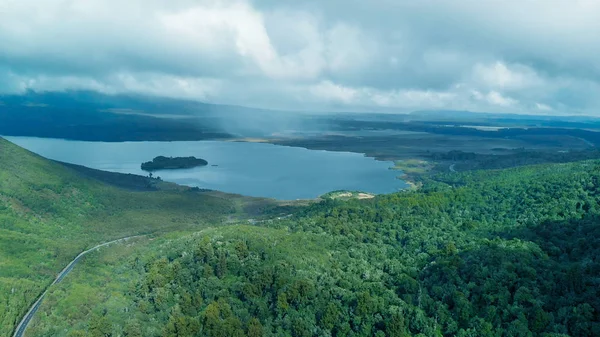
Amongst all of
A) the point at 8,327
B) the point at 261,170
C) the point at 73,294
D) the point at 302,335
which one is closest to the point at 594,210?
the point at 302,335

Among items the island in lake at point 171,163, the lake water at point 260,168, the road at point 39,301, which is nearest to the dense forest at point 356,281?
the road at point 39,301

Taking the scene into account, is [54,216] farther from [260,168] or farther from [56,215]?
[260,168]

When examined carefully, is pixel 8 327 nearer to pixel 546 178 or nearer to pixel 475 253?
pixel 475 253

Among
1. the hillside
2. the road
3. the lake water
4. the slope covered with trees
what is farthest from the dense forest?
the lake water

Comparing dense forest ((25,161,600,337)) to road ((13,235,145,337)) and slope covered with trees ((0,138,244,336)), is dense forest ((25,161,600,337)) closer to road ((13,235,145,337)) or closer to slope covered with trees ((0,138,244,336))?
road ((13,235,145,337))

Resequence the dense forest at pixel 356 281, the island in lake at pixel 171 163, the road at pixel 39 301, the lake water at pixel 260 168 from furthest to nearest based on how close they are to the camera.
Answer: the island in lake at pixel 171 163
the lake water at pixel 260 168
the road at pixel 39 301
the dense forest at pixel 356 281

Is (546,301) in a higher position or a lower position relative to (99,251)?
higher

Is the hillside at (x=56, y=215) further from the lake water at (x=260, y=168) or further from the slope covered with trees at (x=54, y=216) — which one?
the lake water at (x=260, y=168)
